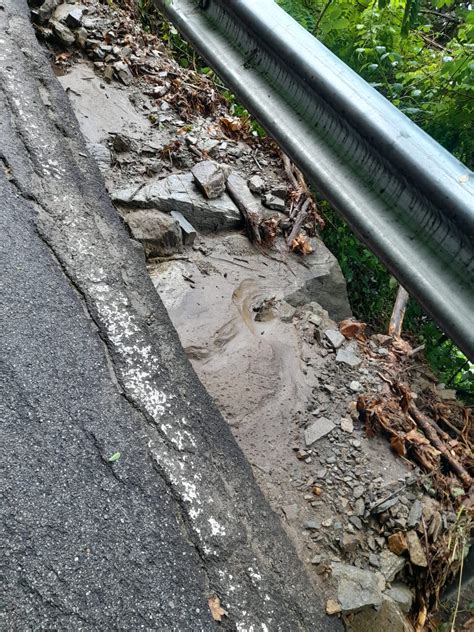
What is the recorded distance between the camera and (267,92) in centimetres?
151

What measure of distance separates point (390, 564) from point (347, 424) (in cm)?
60

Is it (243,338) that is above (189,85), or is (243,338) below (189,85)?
below

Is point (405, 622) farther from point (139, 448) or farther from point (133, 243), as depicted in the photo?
point (133, 243)

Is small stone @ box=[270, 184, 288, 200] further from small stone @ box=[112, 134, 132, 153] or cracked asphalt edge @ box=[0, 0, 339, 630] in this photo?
cracked asphalt edge @ box=[0, 0, 339, 630]

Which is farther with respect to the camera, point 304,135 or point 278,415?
point 278,415

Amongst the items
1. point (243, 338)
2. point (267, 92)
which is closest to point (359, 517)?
point (243, 338)

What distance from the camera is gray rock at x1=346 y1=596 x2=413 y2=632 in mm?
1588

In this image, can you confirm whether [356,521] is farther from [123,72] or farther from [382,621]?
[123,72]

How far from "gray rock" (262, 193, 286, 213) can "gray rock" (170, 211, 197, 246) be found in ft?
2.68

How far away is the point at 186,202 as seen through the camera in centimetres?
315

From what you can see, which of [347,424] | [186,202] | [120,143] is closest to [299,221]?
[186,202]

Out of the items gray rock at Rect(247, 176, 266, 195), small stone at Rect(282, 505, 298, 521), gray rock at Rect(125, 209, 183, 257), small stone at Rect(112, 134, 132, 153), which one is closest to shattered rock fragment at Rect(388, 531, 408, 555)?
small stone at Rect(282, 505, 298, 521)

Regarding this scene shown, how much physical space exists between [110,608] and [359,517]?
1.19m

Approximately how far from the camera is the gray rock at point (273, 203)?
366 cm
